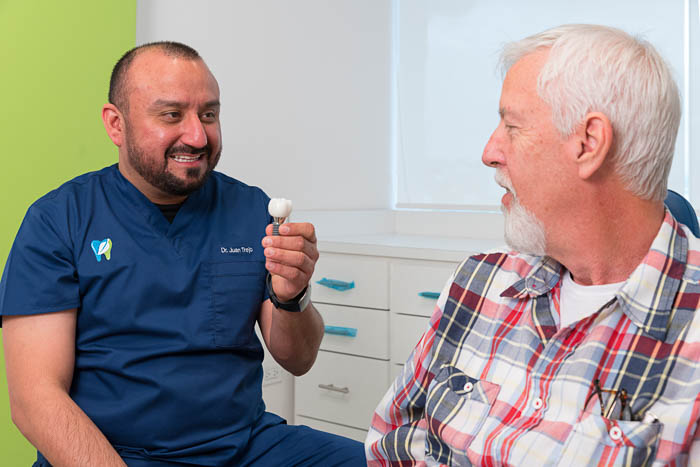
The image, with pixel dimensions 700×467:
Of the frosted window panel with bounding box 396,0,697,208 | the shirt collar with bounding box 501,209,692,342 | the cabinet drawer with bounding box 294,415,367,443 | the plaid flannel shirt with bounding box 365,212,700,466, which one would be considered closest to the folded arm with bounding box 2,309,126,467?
the plaid flannel shirt with bounding box 365,212,700,466

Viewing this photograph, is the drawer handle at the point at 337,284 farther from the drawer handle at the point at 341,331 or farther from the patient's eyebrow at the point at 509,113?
the patient's eyebrow at the point at 509,113

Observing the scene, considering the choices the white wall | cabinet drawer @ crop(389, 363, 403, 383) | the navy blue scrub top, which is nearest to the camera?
the navy blue scrub top

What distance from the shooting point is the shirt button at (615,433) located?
861 mm

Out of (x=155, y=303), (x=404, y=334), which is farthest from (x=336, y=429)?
(x=155, y=303)

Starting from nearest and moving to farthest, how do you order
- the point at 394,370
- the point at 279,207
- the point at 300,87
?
the point at 279,207 < the point at 394,370 < the point at 300,87

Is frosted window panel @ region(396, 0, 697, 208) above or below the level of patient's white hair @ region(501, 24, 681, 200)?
above

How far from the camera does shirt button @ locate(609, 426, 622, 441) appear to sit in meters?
0.86

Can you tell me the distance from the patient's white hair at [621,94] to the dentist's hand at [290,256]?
57cm

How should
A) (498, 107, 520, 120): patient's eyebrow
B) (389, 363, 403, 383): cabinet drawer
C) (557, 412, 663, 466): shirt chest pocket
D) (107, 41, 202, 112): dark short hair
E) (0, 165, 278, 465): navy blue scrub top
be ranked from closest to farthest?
(557, 412, 663, 466): shirt chest pocket, (498, 107, 520, 120): patient's eyebrow, (0, 165, 278, 465): navy blue scrub top, (107, 41, 202, 112): dark short hair, (389, 363, 403, 383): cabinet drawer

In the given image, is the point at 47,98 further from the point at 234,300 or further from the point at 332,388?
the point at 332,388

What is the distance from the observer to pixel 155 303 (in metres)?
1.41

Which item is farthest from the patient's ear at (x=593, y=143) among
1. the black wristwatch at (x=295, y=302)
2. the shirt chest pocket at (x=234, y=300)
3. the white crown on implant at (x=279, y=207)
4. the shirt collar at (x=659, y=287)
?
the shirt chest pocket at (x=234, y=300)

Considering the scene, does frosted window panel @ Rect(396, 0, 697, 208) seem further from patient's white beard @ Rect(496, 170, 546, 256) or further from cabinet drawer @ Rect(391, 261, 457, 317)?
patient's white beard @ Rect(496, 170, 546, 256)

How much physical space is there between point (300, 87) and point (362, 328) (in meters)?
0.97
